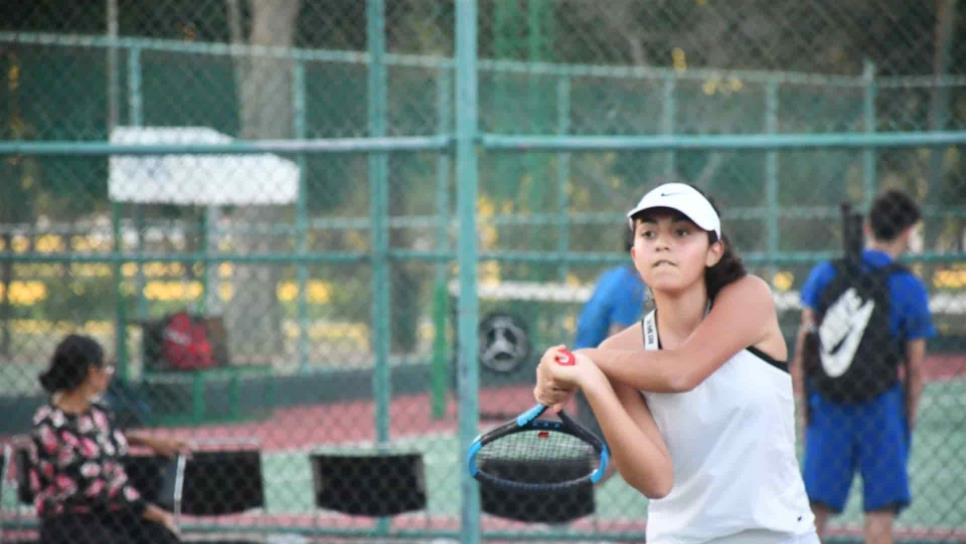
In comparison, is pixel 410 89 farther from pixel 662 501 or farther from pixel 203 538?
pixel 662 501

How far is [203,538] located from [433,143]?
8.95 ft

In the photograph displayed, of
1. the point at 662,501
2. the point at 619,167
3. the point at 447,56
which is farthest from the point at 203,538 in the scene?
the point at 619,167

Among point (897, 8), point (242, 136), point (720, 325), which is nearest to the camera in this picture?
point (720, 325)

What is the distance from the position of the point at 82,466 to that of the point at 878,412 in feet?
10.4

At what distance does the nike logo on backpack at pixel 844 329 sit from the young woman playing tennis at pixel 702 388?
288 centimetres

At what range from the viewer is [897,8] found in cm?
988

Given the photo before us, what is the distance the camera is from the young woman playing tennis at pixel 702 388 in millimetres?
2861

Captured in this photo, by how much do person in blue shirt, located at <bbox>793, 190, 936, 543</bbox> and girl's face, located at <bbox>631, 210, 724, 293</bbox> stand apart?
124 inches

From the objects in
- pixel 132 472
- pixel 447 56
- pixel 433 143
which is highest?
pixel 447 56

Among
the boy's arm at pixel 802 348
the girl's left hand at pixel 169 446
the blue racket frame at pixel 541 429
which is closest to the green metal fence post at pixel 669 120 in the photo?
the boy's arm at pixel 802 348

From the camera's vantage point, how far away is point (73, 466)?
5.59 meters

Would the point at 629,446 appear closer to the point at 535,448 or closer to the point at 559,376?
the point at 559,376

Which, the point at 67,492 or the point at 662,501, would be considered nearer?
the point at 662,501

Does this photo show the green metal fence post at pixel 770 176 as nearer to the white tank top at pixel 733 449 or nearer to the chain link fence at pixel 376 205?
the chain link fence at pixel 376 205
